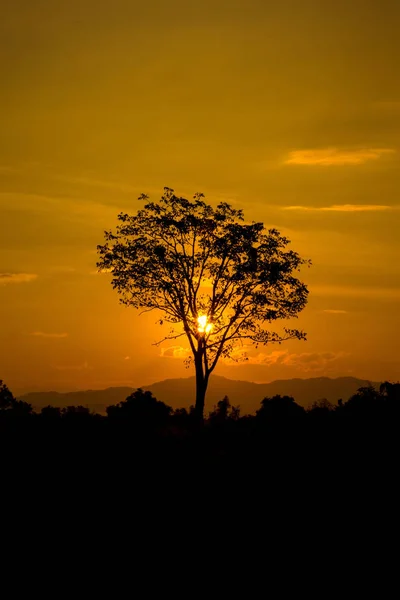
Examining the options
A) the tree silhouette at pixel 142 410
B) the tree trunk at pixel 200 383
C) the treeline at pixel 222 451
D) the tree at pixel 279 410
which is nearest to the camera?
the treeline at pixel 222 451

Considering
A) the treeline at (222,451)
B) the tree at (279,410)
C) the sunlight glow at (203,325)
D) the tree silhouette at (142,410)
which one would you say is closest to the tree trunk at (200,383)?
the sunlight glow at (203,325)

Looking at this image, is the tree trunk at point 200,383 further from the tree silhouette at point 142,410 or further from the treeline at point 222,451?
the treeline at point 222,451

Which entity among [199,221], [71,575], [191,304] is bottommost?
[71,575]

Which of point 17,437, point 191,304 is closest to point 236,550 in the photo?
point 17,437

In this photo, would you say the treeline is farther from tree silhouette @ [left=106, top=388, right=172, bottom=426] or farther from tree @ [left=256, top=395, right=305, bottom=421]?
tree silhouette @ [left=106, top=388, right=172, bottom=426]

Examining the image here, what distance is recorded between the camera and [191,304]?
64562 mm

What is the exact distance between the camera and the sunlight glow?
210 feet

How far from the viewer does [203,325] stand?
6412 cm

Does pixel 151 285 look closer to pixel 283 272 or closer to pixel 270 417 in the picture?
pixel 283 272

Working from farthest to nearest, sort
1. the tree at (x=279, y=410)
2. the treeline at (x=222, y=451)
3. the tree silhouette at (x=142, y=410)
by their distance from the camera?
the tree silhouette at (x=142, y=410) < the tree at (x=279, y=410) < the treeline at (x=222, y=451)

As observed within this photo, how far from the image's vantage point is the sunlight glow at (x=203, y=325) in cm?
6394

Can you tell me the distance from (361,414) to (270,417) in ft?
9.70

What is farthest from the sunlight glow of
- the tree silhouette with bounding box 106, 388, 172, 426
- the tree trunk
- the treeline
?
the treeline

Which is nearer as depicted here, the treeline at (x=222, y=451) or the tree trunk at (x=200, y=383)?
the treeline at (x=222, y=451)
